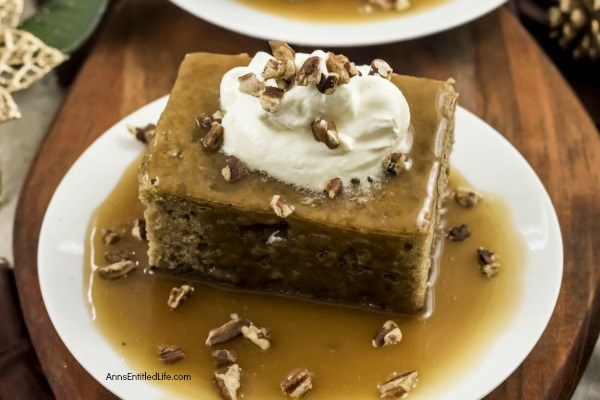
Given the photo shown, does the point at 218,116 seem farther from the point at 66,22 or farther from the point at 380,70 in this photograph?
the point at 66,22

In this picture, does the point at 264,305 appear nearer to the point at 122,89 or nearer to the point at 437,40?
the point at 122,89

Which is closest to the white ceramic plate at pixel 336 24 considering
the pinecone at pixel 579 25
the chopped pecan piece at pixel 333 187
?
the pinecone at pixel 579 25

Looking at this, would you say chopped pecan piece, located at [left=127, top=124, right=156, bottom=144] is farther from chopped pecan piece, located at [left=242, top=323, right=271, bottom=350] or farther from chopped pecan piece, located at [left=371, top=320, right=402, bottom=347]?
chopped pecan piece, located at [left=371, top=320, right=402, bottom=347]

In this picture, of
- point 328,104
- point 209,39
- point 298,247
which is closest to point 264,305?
point 298,247

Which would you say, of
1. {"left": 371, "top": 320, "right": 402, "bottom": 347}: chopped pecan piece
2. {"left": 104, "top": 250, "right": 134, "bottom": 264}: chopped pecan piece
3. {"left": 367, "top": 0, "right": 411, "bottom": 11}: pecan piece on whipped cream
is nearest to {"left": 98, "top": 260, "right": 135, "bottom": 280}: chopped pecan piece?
{"left": 104, "top": 250, "right": 134, "bottom": 264}: chopped pecan piece

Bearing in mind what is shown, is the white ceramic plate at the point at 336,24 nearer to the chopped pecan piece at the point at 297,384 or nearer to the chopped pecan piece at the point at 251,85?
the chopped pecan piece at the point at 251,85
